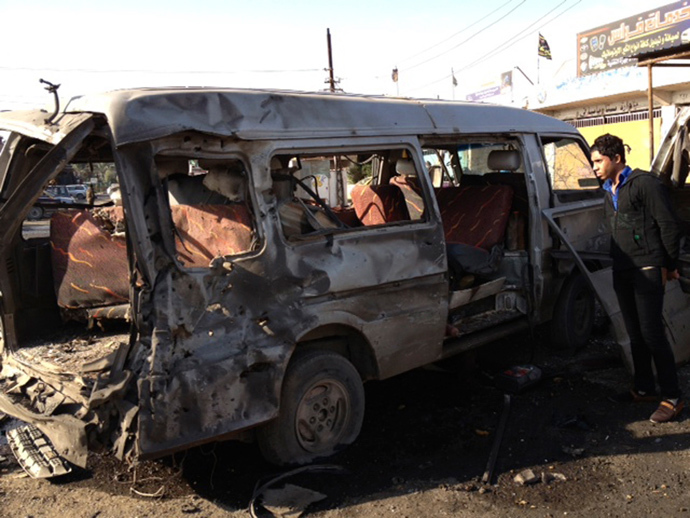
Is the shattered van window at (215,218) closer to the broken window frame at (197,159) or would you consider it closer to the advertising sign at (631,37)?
the broken window frame at (197,159)

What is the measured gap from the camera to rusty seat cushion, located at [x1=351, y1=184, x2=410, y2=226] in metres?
5.33

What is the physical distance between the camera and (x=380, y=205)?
5.42 meters

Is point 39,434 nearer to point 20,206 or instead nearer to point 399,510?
point 20,206

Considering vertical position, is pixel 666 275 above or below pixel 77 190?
below

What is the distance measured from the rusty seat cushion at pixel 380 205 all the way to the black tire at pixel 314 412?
70.0 inches

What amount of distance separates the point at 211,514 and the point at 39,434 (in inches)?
Answer: 65.5

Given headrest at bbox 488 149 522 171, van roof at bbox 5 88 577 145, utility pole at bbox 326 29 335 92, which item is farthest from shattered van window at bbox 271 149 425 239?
utility pole at bbox 326 29 335 92

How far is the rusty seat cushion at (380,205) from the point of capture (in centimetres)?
533

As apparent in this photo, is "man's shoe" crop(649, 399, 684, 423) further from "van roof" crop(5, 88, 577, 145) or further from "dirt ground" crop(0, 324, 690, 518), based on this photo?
"van roof" crop(5, 88, 577, 145)

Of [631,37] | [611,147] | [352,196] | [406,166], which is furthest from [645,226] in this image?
[631,37]

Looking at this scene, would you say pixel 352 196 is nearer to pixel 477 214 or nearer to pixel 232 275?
pixel 477 214

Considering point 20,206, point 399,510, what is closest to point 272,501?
point 399,510

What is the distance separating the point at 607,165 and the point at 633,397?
5.88 feet

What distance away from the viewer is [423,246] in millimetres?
4289
